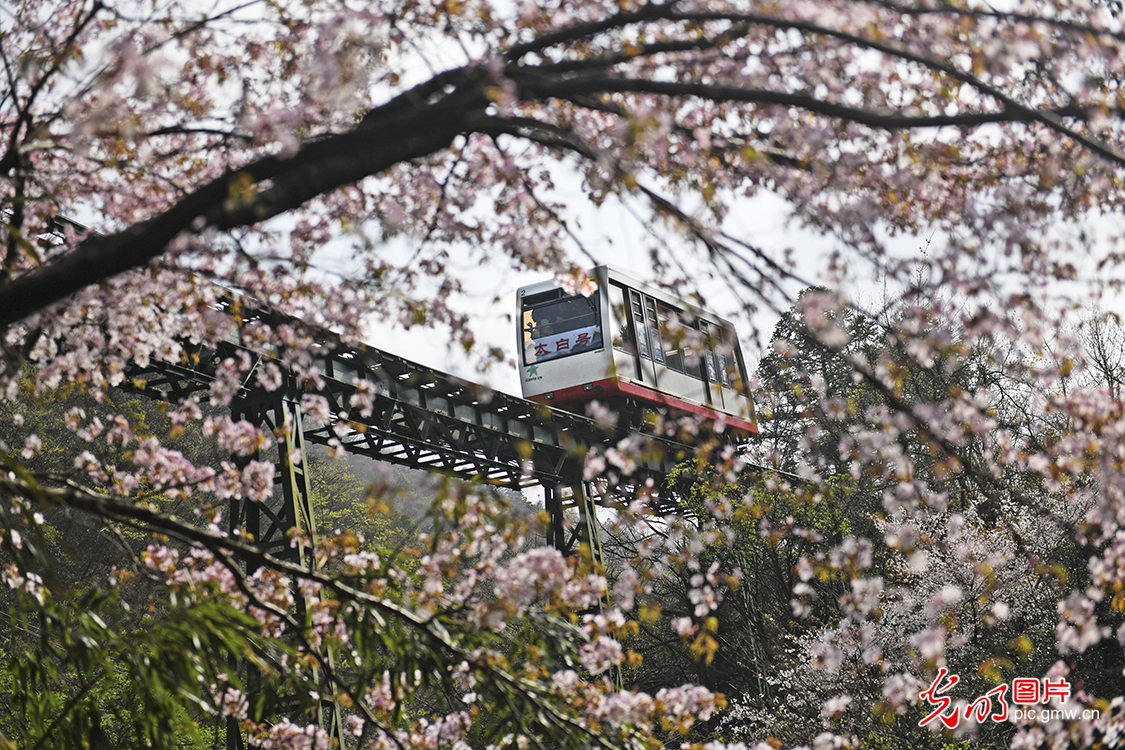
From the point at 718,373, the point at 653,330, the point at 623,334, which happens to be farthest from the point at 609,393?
the point at 718,373

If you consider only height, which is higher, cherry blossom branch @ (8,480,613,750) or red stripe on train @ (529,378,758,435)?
red stripe on train @ (529,378,758,435)

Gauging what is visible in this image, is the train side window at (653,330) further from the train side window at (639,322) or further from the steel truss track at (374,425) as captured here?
the steel truss track at (374,425)

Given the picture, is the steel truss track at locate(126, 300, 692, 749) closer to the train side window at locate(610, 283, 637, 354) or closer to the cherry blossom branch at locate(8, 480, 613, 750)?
the cherry blossom branch at locate(8, 480, 613, 750)

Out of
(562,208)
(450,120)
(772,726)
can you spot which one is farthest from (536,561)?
(772,726)

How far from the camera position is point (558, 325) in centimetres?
1666

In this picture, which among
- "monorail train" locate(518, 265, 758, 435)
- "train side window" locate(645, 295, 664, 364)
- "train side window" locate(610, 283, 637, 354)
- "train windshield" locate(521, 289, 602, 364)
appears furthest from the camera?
"train side window" locate(645, 295, 664, 364)

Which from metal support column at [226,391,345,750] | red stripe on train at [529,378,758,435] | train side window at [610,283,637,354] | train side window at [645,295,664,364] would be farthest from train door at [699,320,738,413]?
metal support column at [226,391,345,750]

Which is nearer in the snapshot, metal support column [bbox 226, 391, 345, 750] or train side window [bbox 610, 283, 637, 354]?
metal support column [bbox 226, 391, 345, 750]

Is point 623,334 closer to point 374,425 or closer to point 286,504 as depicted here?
point 374,425

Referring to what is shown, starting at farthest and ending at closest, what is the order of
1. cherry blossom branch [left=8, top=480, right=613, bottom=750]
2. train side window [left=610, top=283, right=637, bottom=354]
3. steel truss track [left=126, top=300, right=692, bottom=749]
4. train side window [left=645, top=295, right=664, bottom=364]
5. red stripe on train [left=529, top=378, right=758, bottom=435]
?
train side window [left=645, top=295, right=664, bottom=364] → red stripe on train [left=529, top=378, right=758, bottom=435] → train side window [left=610, top=283, right=637, bottom=354] → steel truss track [left=126, top=300, right=692, bottom=749] → cherry blossom branch [left=8, top=480, right=613, bottom=750]

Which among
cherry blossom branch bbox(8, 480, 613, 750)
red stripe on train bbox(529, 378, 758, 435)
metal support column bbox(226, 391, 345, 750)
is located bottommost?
cherry blossom branch bbox(8, 480, 613, 750)

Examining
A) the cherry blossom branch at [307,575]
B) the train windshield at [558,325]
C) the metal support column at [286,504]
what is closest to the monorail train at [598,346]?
the train windshield at [558,325]

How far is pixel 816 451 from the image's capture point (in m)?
27.8

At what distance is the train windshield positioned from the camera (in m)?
16.3
